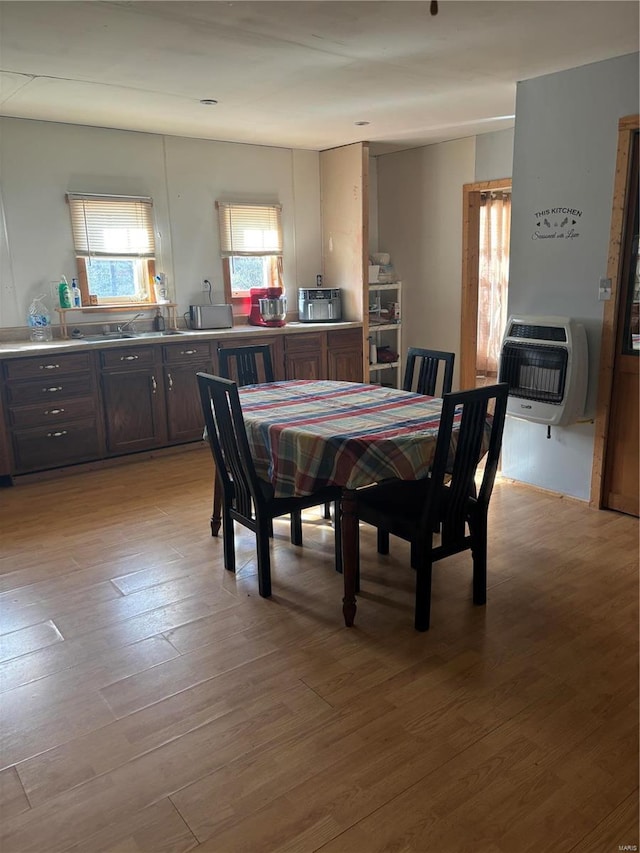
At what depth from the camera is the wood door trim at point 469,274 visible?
222 inches

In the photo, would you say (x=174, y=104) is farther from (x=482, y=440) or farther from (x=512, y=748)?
(x=512, y=748)

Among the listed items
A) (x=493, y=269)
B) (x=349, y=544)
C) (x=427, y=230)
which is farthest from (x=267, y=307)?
(x=349, y=544)

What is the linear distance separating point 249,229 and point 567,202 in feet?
9.88

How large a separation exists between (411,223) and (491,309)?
5.83 feet

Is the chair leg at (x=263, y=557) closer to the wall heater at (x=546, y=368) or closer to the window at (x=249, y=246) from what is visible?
the wall heater at (x=546, y=368)

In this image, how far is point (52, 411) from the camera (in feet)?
14.5

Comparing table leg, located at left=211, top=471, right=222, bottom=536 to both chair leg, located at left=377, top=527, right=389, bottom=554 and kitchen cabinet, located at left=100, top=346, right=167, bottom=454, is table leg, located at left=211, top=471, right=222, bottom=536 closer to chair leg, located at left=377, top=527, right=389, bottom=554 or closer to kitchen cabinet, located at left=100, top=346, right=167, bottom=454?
chair leg, located at left=377, top=527, right=389, bottom=554

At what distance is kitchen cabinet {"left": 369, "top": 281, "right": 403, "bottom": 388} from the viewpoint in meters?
6.25

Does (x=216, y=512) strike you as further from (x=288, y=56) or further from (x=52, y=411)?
(x=288, y=56)

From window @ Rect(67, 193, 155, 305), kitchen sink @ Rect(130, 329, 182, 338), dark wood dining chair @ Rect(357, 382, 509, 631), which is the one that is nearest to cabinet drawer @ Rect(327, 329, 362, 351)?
kitchen sink @ Rect(130, 329, 182, 338)

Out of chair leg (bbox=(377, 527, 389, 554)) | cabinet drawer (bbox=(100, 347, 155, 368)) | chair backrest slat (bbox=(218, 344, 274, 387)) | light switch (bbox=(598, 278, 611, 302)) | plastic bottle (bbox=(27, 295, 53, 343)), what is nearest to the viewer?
chair leg (bbox=(377, 527, 389, 554))

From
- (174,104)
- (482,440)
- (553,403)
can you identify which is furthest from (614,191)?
(174,104)

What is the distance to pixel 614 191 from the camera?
11.0ft

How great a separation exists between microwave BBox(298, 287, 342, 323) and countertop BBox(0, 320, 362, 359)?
122 mm
